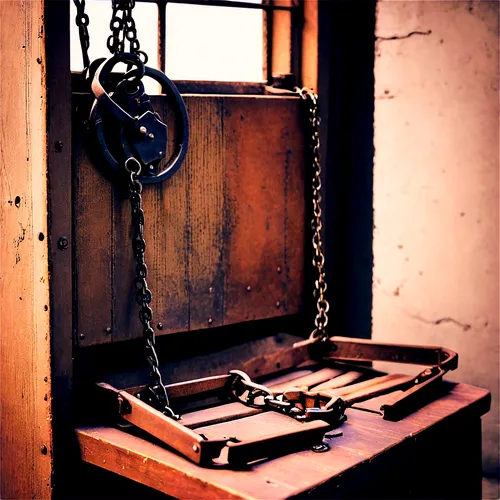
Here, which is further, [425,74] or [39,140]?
[425,74]

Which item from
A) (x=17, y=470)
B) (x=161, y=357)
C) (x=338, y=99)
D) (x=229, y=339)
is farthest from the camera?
(x=338, y=99)

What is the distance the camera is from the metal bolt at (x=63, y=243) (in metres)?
2.08

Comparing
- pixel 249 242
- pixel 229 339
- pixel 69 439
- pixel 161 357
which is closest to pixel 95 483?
pixel 69 439

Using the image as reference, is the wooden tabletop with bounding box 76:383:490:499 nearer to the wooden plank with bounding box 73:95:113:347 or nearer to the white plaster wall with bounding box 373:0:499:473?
the wooden plank with bounding box 73:95:113:347

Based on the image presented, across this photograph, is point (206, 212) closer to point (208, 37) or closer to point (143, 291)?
point (143, 291)

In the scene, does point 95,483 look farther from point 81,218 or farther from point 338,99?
point 338,99

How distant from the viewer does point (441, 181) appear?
3158 millimetres

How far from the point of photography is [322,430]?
1.95 metres

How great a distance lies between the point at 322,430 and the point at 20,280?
2.91 ft

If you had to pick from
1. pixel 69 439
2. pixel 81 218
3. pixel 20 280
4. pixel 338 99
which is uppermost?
pixel 338 99

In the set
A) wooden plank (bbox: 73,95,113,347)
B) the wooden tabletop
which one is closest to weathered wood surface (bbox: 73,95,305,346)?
wooden plank (bbox: 73,95,113,347)

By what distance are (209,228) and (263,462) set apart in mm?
853

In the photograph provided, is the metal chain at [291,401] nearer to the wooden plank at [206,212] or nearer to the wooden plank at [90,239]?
the wooden plank at [206,212]

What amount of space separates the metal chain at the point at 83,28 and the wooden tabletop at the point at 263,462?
977 mm
